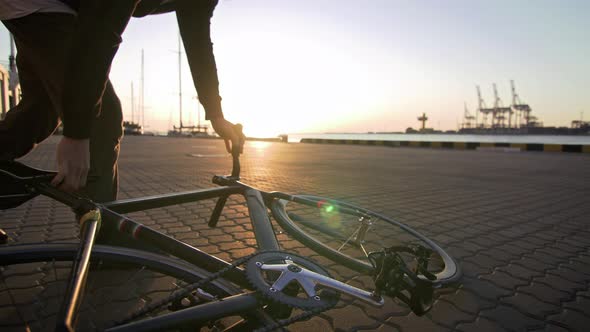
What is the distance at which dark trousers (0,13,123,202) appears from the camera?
1251 millimetres

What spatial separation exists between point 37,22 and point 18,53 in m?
0.59

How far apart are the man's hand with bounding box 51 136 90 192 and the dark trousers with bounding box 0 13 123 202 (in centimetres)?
17

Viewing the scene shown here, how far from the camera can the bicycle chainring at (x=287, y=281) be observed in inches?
40.5

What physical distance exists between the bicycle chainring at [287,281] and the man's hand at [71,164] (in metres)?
0.65

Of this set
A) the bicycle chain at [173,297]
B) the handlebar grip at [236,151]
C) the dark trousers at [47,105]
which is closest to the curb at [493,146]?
the handlebar grip at [236,151]

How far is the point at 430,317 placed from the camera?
72.3 inches

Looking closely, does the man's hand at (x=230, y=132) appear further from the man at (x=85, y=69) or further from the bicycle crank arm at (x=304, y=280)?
the bicycle crank arm at (x=304, y=280)

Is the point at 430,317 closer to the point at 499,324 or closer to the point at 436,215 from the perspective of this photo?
the point at 499,324

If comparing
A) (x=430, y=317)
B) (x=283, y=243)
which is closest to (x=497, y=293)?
(x=430, y=317)

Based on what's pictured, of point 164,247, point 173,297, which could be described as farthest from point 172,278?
point 173,297

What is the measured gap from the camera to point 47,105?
164cm

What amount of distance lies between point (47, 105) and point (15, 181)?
584mm

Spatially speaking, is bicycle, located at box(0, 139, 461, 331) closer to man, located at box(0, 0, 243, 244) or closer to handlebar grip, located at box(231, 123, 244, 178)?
man, located at box(0, 0, 243, 244)

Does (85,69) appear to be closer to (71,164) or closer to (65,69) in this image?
(65,69)
